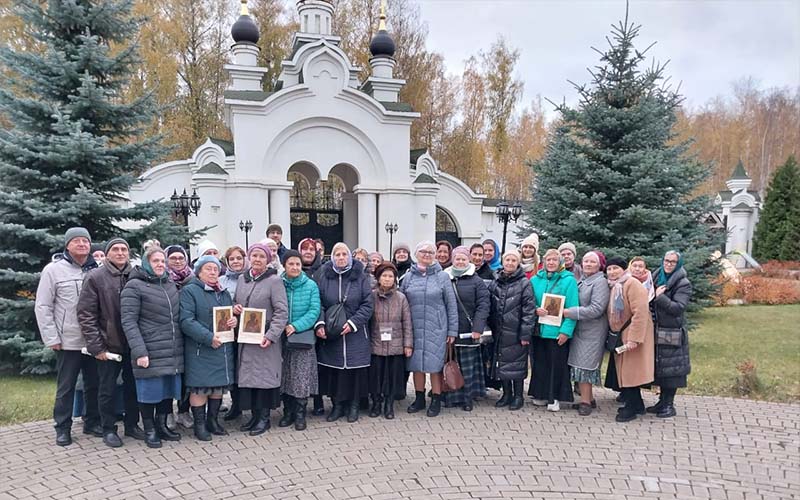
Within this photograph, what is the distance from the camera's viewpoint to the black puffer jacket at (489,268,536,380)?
5.78 m

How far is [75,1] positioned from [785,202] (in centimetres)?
2777

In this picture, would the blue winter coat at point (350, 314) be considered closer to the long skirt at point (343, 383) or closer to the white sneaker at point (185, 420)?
the long skirt at point (343, 383)

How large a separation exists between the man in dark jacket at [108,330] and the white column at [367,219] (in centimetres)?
1388

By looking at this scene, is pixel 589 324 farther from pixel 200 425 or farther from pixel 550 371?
pixel 200 425

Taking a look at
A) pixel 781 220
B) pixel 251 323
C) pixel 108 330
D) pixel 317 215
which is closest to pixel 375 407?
pixel 251 323

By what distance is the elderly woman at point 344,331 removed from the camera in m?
5.45

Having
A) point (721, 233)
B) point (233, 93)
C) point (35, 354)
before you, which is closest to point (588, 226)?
point (721, 233)

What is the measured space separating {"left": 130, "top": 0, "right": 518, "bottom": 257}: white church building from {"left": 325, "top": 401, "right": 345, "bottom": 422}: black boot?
12296 mm

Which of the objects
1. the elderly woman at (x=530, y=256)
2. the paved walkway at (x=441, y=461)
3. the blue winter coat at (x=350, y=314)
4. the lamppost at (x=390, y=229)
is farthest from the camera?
the lamppost at (x=390, y=229)

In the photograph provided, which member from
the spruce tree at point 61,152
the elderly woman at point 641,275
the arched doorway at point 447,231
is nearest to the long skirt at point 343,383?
the elderly woman at point 641,275

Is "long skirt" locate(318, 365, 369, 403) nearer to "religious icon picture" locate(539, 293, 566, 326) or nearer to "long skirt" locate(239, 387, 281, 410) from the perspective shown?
"long skirt" locate(239, 387, 281, 410)

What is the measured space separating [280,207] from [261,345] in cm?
1317

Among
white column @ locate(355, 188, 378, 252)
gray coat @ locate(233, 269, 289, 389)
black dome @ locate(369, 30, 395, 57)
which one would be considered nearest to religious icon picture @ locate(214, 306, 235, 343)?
gray coat @ locate(233, 269, 289, 389)

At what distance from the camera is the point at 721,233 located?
10.7m
